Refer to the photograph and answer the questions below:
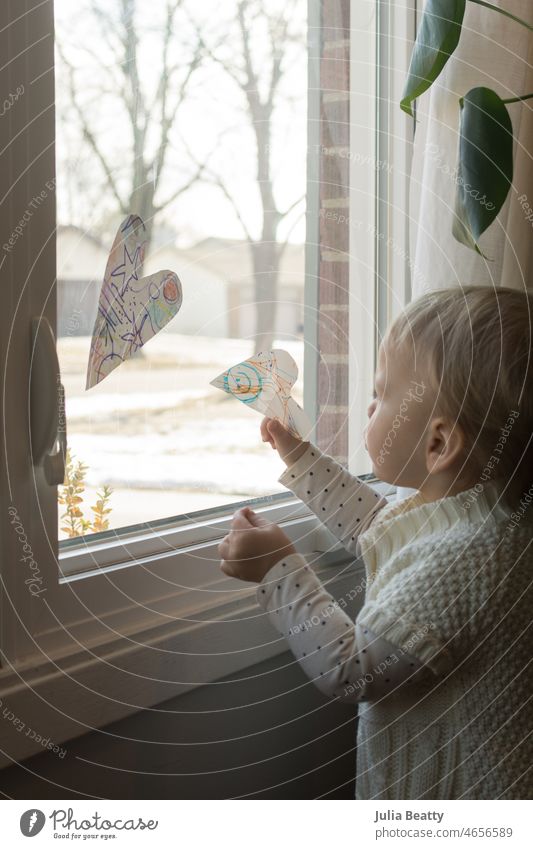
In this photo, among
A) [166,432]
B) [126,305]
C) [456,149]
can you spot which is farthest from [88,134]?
[456,149]

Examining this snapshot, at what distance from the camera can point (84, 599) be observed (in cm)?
89

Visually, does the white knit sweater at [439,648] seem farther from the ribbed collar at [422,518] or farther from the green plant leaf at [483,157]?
the green plant leaf at [483,157]

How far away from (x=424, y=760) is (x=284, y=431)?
39 centimetres

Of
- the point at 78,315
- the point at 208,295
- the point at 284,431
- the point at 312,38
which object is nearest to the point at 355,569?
the point at 284,431

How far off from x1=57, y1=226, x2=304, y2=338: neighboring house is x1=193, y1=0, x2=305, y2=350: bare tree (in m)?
0.02

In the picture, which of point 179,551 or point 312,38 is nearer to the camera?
point 179,551

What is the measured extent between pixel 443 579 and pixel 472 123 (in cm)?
52

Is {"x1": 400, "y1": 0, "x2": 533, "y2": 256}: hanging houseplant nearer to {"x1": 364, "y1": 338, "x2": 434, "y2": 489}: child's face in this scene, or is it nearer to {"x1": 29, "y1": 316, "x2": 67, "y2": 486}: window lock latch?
{"x1": 364, "y1": 338, "x2": 434, "y2": 489}: child's face

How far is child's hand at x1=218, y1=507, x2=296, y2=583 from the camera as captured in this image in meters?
0.90

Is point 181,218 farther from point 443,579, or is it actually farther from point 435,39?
point 443,579

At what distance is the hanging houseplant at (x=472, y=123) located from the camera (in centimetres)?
100

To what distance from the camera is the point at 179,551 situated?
101 centimetres
